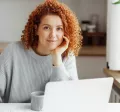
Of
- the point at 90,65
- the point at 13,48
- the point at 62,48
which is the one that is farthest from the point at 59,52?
the point at 90,65

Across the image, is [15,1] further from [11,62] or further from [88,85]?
[88,85]

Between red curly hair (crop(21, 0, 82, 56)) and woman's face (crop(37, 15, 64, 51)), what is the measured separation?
3cm

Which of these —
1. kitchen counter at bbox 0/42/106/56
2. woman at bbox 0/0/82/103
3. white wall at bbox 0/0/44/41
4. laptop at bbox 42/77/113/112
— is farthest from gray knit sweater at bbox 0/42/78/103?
white wall at bbox 0/0/44/41

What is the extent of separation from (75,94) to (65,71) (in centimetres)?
33

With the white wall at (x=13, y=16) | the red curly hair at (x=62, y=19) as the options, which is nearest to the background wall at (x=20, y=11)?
the white wall at (x=13, y=16)

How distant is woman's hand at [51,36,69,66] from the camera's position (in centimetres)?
160

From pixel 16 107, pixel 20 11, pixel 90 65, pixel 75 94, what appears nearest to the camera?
pixel 75 94

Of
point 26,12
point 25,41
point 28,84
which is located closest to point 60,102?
point 28,84

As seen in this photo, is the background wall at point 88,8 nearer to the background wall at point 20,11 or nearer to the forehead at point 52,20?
the background wall at point 20,11

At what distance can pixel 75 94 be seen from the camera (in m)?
1.30

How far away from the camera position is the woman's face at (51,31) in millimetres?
1603

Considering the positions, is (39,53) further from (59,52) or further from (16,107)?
(16,107)

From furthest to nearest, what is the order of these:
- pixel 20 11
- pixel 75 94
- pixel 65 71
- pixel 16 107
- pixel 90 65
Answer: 1. pixel 20 11
2. pixel 90 65
3. pixel 65 71
4. pixel 16 107
5. pixel 75 94

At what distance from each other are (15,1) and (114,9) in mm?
1515
